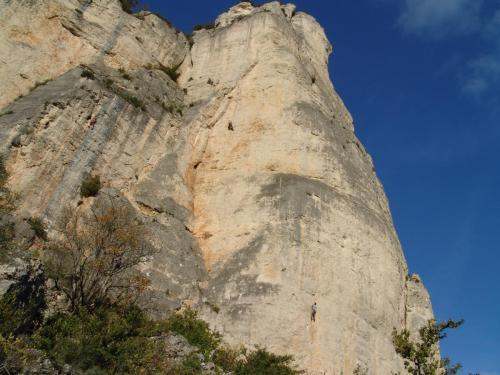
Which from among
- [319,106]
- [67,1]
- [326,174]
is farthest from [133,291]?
[67,1]

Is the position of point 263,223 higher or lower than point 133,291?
higher

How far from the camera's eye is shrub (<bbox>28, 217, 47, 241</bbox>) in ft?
56.3

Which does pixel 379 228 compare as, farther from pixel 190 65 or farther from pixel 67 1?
pixel 67 1

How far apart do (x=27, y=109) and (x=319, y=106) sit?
1386 centimetres

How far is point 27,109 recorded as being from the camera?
66.2 feet

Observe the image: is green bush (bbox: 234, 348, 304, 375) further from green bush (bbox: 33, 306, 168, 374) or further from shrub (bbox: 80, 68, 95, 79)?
shrub (bbox: 80, 68, 95, 79)

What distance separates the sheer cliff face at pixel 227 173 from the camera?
733 inches

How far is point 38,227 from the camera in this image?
17312mm

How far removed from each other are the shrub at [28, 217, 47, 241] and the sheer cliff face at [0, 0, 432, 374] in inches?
18.1

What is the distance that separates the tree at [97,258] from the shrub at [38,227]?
0.42 metres

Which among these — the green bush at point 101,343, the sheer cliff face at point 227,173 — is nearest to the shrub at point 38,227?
the sheer cliff face at point 227,173

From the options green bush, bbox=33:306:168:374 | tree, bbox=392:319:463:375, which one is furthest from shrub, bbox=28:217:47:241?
tree, bbox=392:319:463:375

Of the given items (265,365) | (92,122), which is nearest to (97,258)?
(265,365)

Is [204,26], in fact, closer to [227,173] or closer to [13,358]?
[227,173]
